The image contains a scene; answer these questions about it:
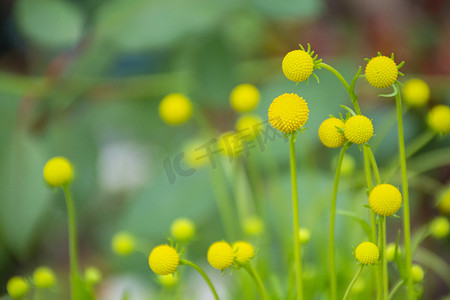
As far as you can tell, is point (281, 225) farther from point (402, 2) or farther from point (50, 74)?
point (402, 2)

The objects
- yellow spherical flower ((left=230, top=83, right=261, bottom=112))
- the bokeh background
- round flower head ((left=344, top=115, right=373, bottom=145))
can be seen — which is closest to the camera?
round flower head ((left=344, top=115, right=373, bottom=145))

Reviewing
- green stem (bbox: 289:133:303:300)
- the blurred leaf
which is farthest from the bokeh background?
green stem (bbox: 289:133:303:300)

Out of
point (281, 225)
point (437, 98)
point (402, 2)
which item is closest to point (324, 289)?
point (281, 225)

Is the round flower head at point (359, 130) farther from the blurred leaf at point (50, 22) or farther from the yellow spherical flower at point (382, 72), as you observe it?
the blurred leaf at point (50, 22)

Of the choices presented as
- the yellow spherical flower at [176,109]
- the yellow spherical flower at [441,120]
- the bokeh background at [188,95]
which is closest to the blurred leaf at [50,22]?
the bokeh background at [188,95]

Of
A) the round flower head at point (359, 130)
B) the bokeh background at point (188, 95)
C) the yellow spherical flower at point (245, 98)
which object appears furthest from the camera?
the bokeh background at point (188, 95)

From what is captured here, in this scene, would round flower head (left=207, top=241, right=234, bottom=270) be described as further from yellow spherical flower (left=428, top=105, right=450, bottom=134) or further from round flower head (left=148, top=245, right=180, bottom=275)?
yellow spherical flower (left=428, top=105, right=450, bottom=134)
